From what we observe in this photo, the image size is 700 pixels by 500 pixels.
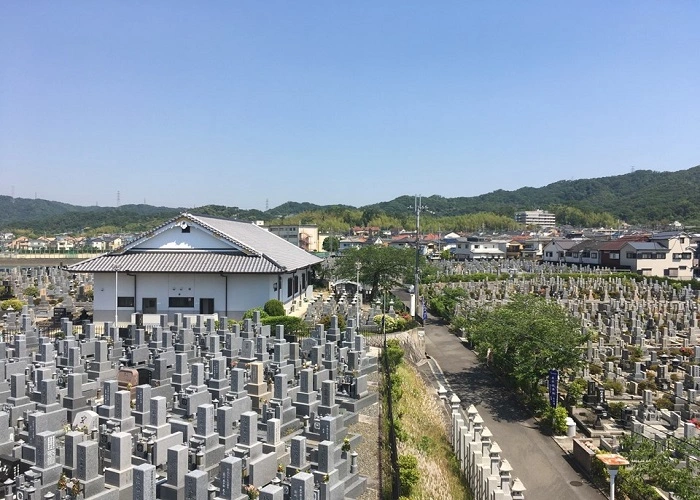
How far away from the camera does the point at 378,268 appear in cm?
3566

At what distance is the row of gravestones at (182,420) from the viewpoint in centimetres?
762

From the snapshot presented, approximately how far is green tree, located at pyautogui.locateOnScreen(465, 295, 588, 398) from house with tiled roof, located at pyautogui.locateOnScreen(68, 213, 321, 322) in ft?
33.6

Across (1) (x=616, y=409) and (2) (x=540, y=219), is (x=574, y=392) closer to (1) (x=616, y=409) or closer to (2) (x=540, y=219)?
(1) (x=616, y=409)

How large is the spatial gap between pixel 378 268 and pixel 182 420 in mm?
25823

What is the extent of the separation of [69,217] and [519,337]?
194037 mm

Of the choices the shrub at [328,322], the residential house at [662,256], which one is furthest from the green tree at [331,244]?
the shrub at [328,322]

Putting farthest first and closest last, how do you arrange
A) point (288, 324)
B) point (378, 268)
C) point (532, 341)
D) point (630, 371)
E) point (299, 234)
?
point (299, 234), point (378, 268), point (288, 324), point (630, 371), point (532, 341)

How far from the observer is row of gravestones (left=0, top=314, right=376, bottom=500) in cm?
762

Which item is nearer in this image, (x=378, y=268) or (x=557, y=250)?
(x=378, y=268)

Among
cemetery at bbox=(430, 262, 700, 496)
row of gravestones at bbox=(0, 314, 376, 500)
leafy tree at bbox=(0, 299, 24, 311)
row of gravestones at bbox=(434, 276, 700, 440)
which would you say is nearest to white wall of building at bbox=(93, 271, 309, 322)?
row of gravestones at bbox=(0, 314, 376, 500)

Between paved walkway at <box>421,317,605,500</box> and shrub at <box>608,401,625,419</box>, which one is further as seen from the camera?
shrub at <box>608,401,625,419</box>

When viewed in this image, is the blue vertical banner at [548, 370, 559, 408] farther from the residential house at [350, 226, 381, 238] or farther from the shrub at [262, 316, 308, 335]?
the residential house at [350, 226, 381, 238]

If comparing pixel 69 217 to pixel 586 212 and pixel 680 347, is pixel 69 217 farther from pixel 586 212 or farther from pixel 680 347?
pixel 680 347

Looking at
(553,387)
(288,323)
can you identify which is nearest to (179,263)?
(288,323)
